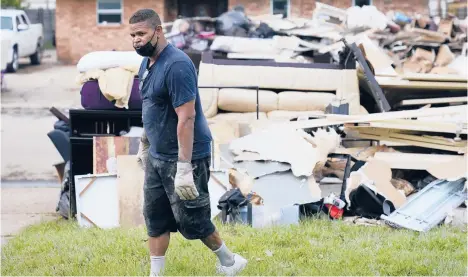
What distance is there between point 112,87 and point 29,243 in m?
1.91

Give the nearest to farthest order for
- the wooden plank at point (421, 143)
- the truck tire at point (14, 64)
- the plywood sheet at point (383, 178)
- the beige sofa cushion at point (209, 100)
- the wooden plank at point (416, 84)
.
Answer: the plywood sheet at point (383, 178) < the wooden plank at point (421, 143) < the beige sofa cushion at point (209, 100) < the wooden plank at point (416, 84) < the truck tire at point (14, 64)

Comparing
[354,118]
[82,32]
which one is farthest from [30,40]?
[354,118]

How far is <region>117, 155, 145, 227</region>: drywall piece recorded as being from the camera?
23.8 ft

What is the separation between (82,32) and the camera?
2541cm

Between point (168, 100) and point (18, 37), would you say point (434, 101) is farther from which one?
point (18, 37)

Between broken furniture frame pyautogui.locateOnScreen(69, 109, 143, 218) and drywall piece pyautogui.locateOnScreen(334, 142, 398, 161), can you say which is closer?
broken furniture frame pyautogui.locateOnScreen(69, 109, 143, 218)

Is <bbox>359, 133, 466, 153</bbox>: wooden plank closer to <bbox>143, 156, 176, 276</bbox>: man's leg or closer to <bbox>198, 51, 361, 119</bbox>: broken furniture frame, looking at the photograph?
<bbox>198, 51, 361, 119</bbox>: broken furniture frame

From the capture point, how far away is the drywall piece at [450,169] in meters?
7.57

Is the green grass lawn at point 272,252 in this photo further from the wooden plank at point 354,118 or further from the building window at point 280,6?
the building window at point 280,6

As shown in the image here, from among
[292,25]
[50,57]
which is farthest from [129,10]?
[292,25]

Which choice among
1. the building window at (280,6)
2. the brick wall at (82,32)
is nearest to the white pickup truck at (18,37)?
the brick wall at (82,32)

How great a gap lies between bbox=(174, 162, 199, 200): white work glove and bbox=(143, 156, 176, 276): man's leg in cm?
29

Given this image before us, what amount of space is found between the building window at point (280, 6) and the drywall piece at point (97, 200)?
18.9 meters

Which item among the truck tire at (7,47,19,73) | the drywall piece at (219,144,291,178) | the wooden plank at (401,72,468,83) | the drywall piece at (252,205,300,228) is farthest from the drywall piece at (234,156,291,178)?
the truck tire at (7,47,19,73)
